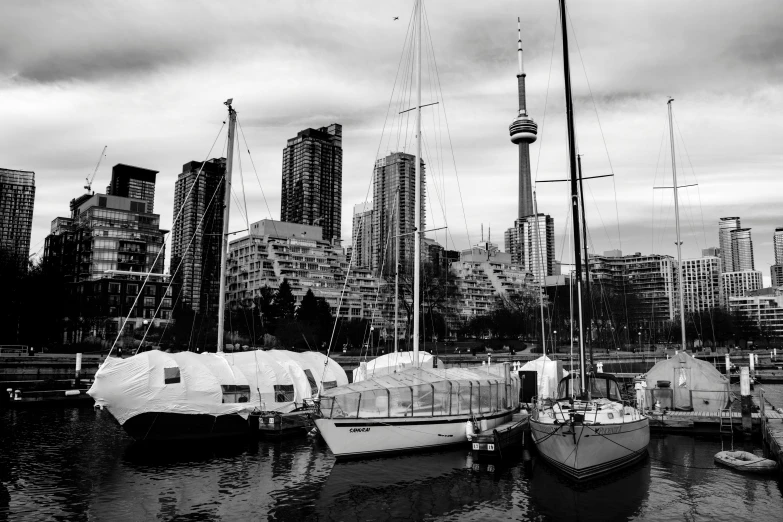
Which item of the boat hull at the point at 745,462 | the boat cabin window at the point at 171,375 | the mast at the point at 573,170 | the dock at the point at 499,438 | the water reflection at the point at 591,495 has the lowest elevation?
the water reflection at the point at 591,495

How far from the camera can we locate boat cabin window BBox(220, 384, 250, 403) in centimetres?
3544

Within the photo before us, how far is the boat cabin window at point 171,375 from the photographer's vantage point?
33062 mm

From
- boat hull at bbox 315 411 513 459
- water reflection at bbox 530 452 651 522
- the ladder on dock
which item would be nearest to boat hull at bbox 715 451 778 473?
water reflection at bbox 530 452 651 522

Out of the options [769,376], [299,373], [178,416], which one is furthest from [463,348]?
[178,416]

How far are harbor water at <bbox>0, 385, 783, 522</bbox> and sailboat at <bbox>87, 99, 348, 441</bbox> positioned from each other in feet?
4.54

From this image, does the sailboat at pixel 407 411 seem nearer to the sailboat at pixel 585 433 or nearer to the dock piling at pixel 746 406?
the sailboat at pixel 585 433

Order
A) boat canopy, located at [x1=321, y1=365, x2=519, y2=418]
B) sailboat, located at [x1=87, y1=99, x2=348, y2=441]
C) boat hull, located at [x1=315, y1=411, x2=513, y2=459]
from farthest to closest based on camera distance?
sailboat, located at [x1=87, y1=99, x2=348, y2=441]
boat canopy, located at [x1=321, y1=365, x2=519, y2=418]
boat hull, located at [x1=315, y1=411, x2=513, y2=459]

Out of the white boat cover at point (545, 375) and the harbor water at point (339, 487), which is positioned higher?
the white boat cover at point (545, 375)

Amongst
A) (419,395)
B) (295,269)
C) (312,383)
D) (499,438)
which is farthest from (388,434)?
(295,269)

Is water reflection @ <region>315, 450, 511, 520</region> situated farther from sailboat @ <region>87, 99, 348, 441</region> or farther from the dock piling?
the dock piling

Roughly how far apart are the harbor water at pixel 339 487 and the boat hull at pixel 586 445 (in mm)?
705

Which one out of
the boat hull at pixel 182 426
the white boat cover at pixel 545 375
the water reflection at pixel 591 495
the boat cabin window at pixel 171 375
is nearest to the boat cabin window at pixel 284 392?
the boat hull at pixel 182 426

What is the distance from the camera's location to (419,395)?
30906 millimetres

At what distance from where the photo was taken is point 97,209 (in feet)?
569
